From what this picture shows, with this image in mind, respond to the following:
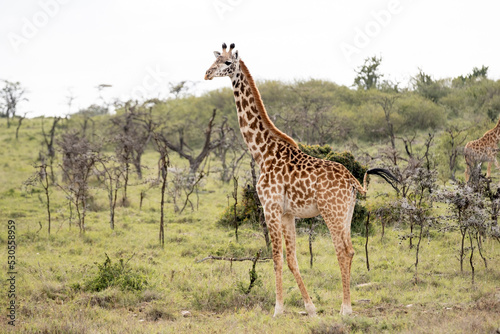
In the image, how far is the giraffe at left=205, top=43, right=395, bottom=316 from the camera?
6.62 metres

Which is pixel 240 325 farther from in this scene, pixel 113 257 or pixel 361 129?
pixel 361 129

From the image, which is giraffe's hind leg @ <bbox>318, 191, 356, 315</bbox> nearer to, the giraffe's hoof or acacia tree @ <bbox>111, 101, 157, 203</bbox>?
the giraffe's hoof

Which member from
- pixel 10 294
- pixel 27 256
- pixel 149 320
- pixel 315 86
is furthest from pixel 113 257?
pixel 315 86

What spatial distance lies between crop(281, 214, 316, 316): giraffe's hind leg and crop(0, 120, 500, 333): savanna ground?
0.18 meters

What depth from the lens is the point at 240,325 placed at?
6.40 metres

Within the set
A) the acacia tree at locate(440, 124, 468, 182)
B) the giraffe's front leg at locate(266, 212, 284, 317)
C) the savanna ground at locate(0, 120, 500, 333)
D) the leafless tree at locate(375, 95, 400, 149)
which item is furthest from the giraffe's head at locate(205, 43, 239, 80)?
the leafless tree at locate(375, 95, 400, 149)

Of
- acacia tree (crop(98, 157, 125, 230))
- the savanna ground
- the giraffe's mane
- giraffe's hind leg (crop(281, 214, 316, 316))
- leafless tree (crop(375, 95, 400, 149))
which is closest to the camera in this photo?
the savanna ground

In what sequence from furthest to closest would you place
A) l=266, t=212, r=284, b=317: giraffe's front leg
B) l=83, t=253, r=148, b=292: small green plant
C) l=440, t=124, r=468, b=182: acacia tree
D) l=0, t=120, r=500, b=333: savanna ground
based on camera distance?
l=440, t=124, r=468, b=182: acacia tree
l=83, t=253, r=148, b=292: small green plant
l=266, t=212, r=284, b=317: giraffe's front leg
l=0, t=120, r=500, b=333: savanna ground

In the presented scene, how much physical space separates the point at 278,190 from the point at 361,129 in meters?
26.5

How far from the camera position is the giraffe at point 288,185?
6.62 meters

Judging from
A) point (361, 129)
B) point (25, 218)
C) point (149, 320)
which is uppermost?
point (361, 129)

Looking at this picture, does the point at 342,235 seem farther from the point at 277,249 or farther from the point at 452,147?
the point at 452,147

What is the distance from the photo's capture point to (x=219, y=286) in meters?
8.05

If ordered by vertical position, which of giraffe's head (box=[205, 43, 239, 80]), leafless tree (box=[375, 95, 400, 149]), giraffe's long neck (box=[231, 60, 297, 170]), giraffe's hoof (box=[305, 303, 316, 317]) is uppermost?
leafless tree (box=[375, 95, 400, 149])
